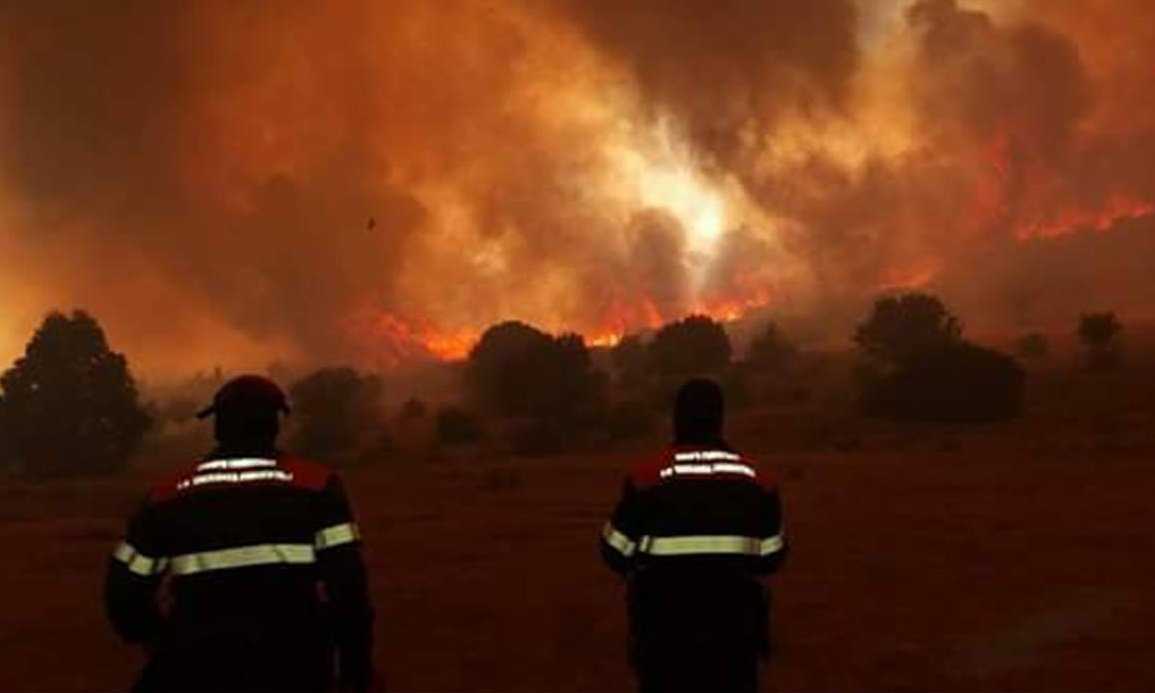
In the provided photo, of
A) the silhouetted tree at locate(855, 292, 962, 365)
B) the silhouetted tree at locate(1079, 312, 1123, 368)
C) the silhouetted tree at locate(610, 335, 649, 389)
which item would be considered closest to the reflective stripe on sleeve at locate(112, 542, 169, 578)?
the silhouetted tree at locate(855, 292, 962, 365)

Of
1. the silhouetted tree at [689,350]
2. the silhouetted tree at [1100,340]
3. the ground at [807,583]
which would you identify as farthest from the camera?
the silhouetted tree at [689,350]

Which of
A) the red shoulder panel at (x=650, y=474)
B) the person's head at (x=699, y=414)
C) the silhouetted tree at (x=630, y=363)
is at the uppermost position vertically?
the silhouetted tree at (x=630, y=363)

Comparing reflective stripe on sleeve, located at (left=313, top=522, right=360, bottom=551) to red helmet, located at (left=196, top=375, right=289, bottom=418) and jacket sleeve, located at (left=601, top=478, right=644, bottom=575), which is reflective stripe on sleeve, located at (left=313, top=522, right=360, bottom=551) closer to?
red helmet, located at (left=196, top=375, right=289, bottom=418)

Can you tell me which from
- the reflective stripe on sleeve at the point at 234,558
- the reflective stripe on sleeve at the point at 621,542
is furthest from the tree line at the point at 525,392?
the reflective stripe on sleeve at the point at 234,558

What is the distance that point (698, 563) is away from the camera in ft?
18.5

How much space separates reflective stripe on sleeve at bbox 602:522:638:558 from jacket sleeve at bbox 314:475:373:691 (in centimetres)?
132

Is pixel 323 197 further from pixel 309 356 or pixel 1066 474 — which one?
pixel 1066 474

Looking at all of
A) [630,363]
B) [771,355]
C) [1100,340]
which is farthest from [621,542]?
[771,355]

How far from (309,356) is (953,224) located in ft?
128

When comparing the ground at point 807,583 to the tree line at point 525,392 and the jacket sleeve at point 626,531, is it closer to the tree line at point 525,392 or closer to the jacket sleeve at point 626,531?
the jacket sleeve at point 626,531

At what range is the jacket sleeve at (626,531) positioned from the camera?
5754 millimetres

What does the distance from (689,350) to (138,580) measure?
4126 centimetres

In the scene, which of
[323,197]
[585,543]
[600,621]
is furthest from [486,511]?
[323,197]

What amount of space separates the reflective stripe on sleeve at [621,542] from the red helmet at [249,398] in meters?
1.64
